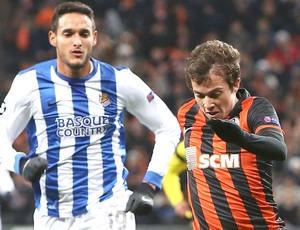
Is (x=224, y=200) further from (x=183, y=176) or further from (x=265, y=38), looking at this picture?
(x=265, y=38)

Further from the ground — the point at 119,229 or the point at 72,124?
the point at 72,124

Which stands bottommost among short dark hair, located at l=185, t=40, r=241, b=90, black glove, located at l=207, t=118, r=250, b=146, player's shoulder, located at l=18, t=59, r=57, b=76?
black glove, located at l=207, t=118, r=250, b=146

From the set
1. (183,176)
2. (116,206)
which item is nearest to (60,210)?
(116,206)

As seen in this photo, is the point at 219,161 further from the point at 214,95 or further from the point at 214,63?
the point at 214,63

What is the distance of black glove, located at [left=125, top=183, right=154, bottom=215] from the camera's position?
496cm

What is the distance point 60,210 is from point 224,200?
A: 1247 mm

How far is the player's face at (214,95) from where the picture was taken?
4.28 metres

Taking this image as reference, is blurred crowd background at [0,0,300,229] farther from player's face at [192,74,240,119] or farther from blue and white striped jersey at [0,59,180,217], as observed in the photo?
player's face at [192,74,240,119]

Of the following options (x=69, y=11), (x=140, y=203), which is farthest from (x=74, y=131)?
(x=69, y=11)

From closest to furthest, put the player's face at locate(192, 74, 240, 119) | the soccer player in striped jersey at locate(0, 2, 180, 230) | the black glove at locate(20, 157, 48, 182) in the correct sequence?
the player's face at locate(192, 74, 240, 119) → the black glove at locate(20, 157, 48, 182) → the soccer player in striped jersey at locate(0, 2, 180, 230)

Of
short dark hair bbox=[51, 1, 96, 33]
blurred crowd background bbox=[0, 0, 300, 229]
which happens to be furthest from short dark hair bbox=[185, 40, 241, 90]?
blurred crowd background bbox=[0, 0, 300, 229]

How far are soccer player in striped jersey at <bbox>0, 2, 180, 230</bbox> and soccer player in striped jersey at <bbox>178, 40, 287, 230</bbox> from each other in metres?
0.65

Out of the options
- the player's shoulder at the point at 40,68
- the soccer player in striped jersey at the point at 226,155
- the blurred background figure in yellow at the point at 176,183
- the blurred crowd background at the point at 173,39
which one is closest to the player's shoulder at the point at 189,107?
the soccer player in striped jersey at the point at 226,155

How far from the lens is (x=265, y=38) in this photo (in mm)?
14883
